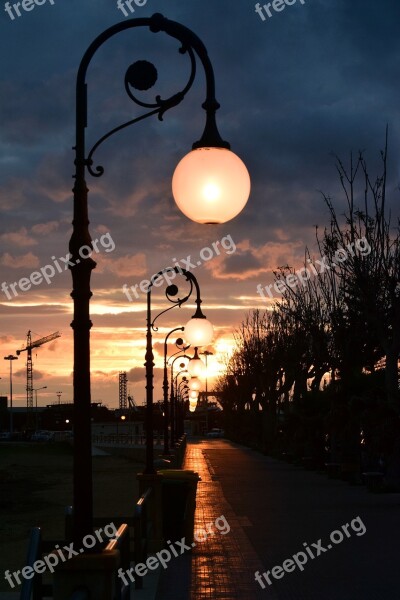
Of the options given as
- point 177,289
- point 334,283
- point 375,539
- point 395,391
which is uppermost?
point 334,283

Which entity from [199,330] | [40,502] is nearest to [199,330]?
[199,330]

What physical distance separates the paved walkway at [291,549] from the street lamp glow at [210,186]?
622 centimetres

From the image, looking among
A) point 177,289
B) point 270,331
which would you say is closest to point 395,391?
point 177,289

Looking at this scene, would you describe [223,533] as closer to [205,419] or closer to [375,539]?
[375,539]

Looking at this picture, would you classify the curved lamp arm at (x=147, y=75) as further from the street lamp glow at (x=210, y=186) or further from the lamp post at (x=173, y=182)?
the street lamp glow at (x=210, y=186)

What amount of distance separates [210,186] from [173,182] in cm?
27

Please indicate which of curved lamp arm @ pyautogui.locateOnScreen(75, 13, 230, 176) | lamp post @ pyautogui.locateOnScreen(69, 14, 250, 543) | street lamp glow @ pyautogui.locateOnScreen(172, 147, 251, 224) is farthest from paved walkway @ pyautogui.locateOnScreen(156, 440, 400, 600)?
street lamp glow @ pyautogui.locateOnScreen(172, 147, 251, 224)

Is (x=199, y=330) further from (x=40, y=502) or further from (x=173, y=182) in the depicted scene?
(x=40, y=502)

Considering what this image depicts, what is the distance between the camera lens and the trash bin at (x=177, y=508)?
15.3 metres

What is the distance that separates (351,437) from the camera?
3462 centimetres

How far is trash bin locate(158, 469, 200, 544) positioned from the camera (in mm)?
15336

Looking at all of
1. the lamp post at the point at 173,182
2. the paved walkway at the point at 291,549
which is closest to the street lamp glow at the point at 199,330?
the paved walkway at the point at 291,549

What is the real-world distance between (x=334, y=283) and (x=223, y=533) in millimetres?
19747

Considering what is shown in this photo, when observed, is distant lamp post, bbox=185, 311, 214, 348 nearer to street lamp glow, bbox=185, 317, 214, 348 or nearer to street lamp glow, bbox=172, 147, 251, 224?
street lamp glow, bbox=185, 317, 214, 348
